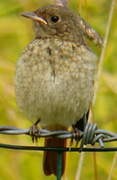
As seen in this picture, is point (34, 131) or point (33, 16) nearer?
point (34, 131)

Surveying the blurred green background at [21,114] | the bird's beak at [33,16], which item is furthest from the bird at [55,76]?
the blurred green background at [21,114]

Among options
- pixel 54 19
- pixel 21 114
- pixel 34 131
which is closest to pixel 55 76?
pixel 34 131

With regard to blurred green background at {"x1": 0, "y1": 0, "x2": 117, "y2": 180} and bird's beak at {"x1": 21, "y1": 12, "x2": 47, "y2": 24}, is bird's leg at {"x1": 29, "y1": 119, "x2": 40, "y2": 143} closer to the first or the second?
blurred green background at {"x1": 0, "y1": 0, "x2": 117, "y2": 180}

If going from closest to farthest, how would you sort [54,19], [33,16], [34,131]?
[34,131]
[33,16]
[54,19]

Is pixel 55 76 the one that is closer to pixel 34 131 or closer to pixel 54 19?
pixel 34 131

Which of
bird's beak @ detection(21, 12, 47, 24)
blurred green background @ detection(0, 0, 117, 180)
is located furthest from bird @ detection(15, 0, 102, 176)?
blurred green background @ detection(0, 0, 117, 180)

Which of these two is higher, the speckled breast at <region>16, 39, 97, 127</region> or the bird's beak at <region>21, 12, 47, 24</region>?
the bird's beak at <region>21, 12, 47, 24</region>

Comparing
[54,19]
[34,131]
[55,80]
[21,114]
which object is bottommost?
[21,114]

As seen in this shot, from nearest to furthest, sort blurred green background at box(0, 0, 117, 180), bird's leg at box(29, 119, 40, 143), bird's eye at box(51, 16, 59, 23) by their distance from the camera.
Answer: bird's leg at box(29, 119, 40, 143)
bird's eye at box(51, 16, 59, 23)
blurred green background at box(0, 0, 117, 180)
